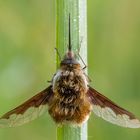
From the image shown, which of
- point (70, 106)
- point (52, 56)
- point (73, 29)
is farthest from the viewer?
point (52, 56)

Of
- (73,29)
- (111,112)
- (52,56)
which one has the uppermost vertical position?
(73,29)

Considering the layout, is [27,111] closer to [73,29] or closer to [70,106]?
[70,106]

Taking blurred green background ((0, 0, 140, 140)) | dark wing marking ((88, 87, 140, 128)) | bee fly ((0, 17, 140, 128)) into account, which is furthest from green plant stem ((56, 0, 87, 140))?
blurred green background ((0, 0, 140, 140))

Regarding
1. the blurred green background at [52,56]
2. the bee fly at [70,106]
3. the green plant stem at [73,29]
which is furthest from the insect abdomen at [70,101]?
the blurred green background at [52,56]

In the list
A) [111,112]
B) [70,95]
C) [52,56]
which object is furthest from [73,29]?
[52,56]

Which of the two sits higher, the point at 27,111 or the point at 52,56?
the point at 27,111

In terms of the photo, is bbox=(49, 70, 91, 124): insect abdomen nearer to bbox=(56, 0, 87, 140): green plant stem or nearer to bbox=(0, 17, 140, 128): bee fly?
bbox=(0, 17, 140, 128): bee fly
